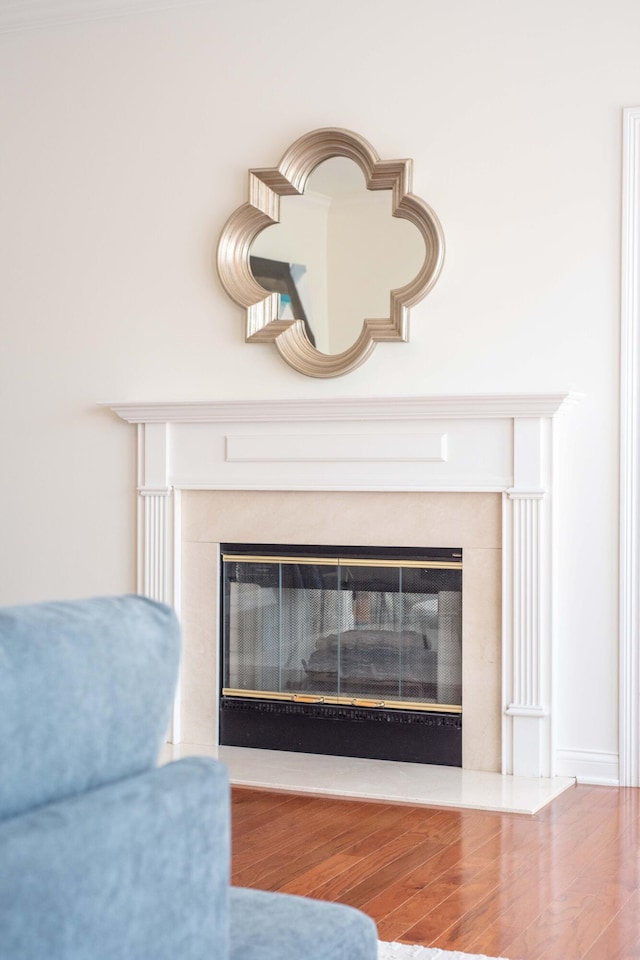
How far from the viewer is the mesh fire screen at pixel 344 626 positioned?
14.3 ft

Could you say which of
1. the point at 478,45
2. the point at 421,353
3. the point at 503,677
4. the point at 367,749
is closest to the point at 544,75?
the point at 478,45

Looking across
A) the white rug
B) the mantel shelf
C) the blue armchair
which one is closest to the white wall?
the mantel shelf

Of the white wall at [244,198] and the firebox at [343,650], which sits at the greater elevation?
the white wall at [244,198]

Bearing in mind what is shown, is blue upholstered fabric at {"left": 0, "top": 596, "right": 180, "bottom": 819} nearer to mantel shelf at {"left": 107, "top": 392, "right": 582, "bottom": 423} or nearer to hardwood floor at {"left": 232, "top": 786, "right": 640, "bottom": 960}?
hardwood floor at {"left": 232, "top": 786, "right": 640, "bottom": 960}

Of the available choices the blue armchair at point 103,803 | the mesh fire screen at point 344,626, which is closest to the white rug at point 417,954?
the blue armchair at point 103,803

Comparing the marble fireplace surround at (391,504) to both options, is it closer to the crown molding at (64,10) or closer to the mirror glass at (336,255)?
the mirror glass at (336,255)

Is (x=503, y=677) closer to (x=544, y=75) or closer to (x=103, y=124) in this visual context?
(x=544, y=75)

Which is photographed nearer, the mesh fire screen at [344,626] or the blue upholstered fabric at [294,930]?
the blue upholstered fabric at [294,930]

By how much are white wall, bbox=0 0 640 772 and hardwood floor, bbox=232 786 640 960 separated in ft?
2.31

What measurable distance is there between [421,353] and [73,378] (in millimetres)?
1582

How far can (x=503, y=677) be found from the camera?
4.19 metres

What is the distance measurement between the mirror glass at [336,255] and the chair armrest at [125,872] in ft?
10.8

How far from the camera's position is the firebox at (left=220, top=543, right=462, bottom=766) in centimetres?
434

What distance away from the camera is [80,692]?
45.2 inches
